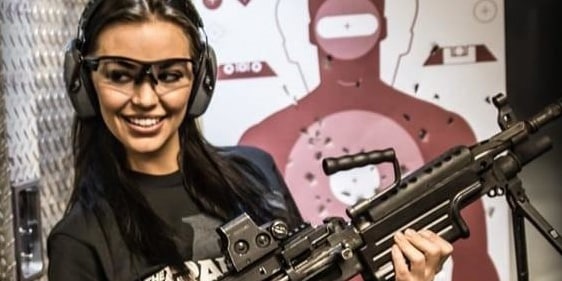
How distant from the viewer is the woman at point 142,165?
1066 mm

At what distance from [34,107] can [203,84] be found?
369mm

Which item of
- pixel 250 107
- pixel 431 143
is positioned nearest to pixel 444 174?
pixel 431 143

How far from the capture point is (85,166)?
1.13 meters

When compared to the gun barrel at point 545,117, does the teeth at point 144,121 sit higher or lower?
higher

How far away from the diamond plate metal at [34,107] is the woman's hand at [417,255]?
1.87ft

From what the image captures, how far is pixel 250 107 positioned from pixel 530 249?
1.74 feet

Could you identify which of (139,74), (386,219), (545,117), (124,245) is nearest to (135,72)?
(139,74)

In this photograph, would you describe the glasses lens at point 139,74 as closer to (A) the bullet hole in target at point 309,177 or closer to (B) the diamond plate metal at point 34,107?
(B) the diamond plate metal at point 34,107

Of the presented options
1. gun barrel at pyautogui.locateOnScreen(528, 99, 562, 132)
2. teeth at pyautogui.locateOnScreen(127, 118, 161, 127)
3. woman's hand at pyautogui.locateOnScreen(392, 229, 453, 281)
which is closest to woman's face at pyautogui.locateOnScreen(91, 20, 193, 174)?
teeth at pyautogui.locateOnScreen(127, 118, 161, 127)

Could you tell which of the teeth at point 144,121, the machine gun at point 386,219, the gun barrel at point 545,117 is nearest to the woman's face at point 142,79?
the teeth at point 144,121

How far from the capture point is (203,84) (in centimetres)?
112

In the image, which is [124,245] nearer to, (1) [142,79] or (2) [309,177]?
(1) [142,79]

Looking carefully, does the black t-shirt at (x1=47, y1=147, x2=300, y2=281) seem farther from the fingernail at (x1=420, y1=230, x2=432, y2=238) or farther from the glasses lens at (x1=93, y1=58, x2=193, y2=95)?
the fingernail at (x1=420, y1=230, x2=432, y2=238)

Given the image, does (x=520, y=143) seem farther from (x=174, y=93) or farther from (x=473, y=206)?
(x=174, y=93)
